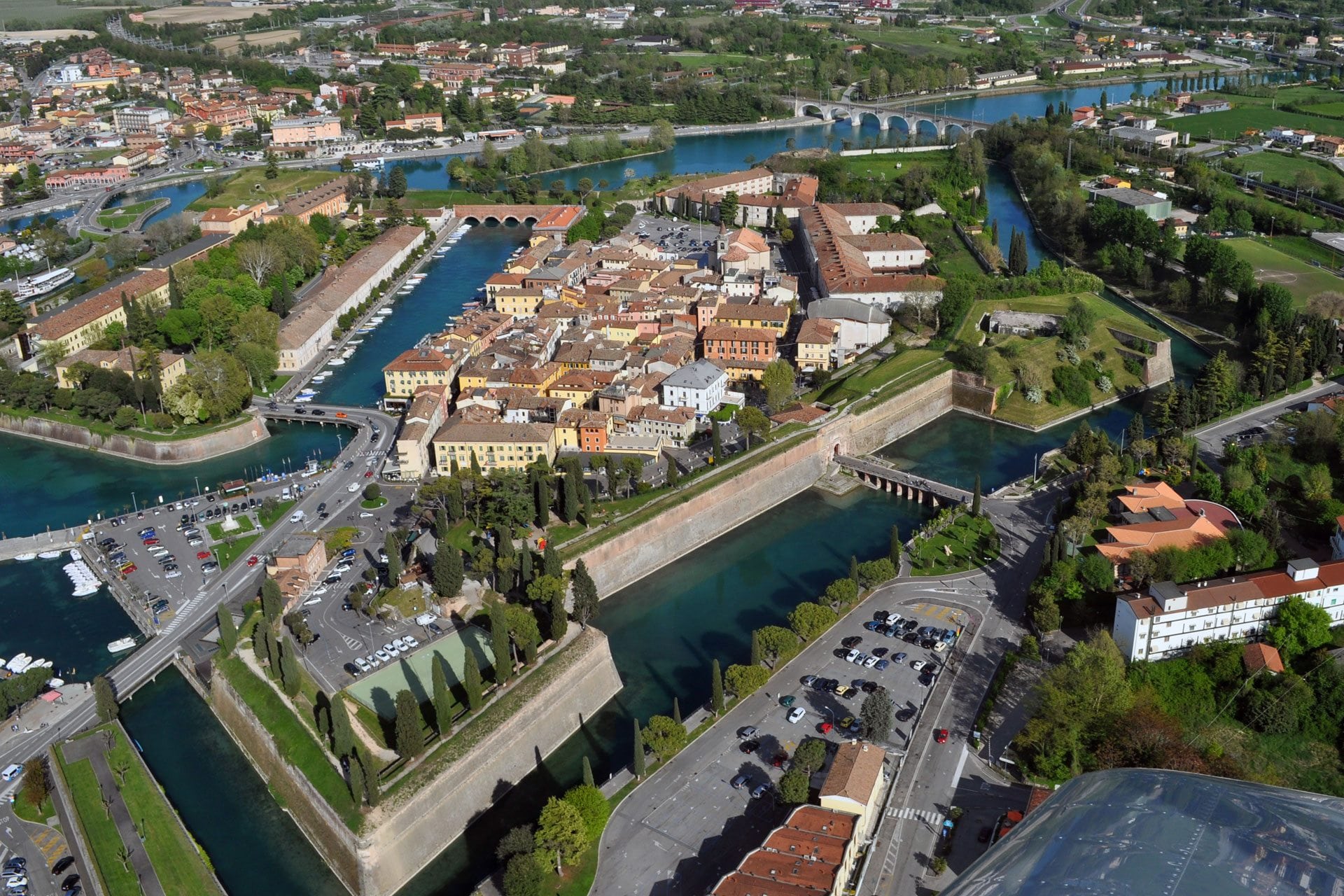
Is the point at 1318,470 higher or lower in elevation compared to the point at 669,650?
higher

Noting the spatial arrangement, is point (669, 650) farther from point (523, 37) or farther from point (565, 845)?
point (523, 37)

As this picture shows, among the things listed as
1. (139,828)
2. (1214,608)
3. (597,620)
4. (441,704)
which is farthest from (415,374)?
(1214,608)

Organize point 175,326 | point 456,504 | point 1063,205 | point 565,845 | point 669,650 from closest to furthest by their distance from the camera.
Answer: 1. point 565,845
2. point 669,650
3. point 456,504
4. point 175,326
5. point 1063,205

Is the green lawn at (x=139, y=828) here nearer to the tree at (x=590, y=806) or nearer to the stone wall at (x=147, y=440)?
the tree at (x=590, y=806)

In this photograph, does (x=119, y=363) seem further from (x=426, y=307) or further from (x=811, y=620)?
(x=811, y=620)

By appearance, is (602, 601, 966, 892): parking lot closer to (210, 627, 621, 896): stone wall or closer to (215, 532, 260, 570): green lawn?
(210, 627, 621, 896): stone wall

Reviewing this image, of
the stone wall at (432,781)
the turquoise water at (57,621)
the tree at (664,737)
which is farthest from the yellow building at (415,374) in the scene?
the tree at (664,737)

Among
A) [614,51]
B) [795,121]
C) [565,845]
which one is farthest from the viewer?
[614,51]

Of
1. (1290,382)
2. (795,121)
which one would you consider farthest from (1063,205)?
(795,121)
